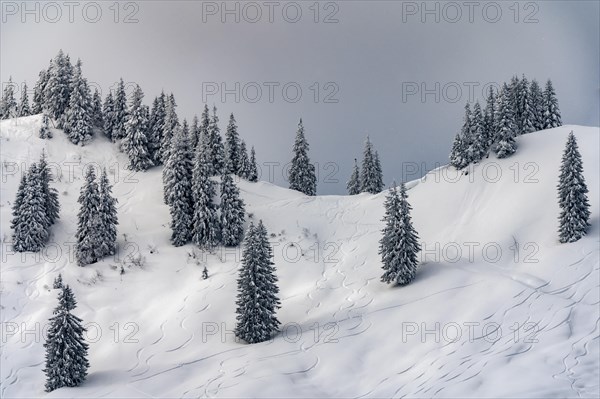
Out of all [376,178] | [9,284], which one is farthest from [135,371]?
[376,178]

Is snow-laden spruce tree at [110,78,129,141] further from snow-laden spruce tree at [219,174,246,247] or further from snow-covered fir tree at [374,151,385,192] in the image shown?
snow-covered fir tree at [374,151,385,192]

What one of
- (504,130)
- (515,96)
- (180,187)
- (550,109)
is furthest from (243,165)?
(550,109)

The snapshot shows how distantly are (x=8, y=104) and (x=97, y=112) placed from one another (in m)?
19.8

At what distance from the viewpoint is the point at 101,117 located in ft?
286

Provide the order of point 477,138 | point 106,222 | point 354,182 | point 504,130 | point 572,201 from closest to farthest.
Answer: point 572,201 → point 106,222 → point 504,130 → point 477,138 → point 354,182

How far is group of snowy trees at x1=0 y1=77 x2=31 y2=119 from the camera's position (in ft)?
309

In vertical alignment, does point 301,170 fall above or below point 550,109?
below

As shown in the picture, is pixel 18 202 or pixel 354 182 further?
pixel 354 182

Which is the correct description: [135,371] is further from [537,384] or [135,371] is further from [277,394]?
[537,384]

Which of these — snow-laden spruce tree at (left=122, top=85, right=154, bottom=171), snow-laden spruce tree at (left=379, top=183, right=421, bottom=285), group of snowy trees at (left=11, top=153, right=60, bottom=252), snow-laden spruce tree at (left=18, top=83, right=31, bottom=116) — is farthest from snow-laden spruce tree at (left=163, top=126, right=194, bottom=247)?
snow-laden spruce tree at (left=18, top=83, right=31, bottom=116)

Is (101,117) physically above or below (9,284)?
above

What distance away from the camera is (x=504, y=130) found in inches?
2872

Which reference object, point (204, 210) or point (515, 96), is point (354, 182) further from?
point (204, 210)

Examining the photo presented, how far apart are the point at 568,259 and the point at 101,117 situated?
62417 mm
